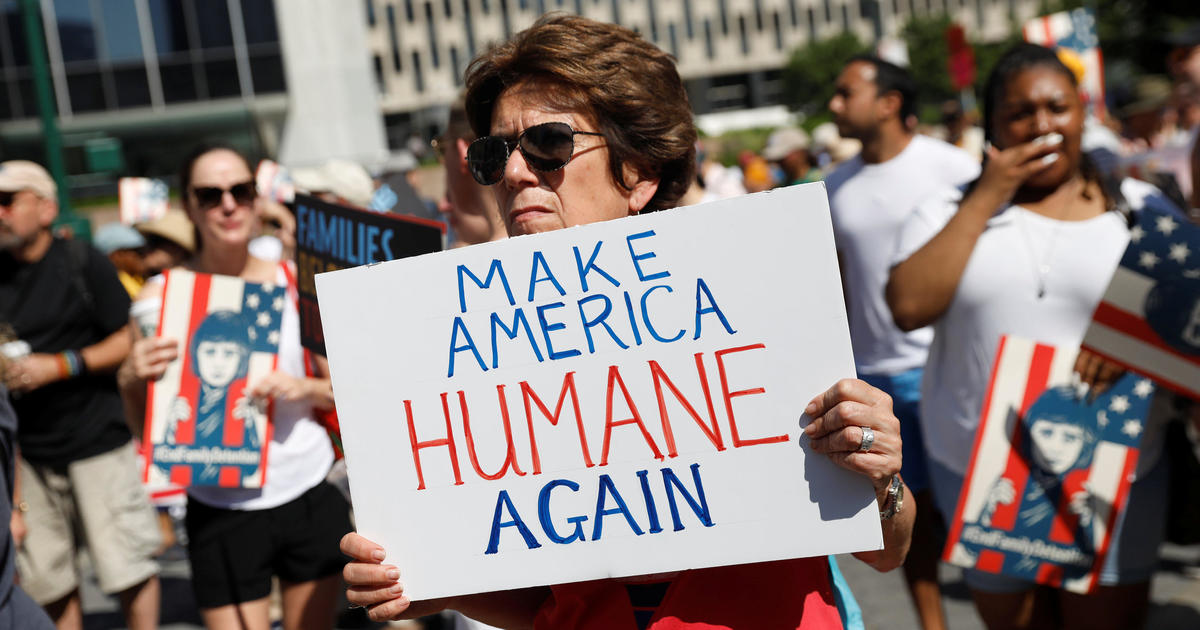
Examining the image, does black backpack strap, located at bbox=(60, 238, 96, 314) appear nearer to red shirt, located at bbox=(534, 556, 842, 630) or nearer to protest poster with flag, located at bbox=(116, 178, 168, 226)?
protest poster with flag, located at bbox=(116, 178, 168, 226)

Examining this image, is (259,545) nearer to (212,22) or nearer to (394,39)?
(212,22)

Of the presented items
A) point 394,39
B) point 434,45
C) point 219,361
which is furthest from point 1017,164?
point 394,39

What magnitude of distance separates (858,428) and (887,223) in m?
3.29

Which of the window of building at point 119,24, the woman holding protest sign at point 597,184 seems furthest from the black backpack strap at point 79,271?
the window of building at point 119,24

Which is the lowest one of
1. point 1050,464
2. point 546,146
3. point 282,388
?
point 1050,464

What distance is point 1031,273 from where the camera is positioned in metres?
3.32

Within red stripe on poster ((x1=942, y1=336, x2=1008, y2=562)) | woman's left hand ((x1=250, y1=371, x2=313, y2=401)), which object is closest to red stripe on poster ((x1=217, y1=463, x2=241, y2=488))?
woman's left hand ((x1=250, y1=371, x2=313, y2=401))

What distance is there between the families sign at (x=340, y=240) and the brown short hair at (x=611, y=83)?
603 mm

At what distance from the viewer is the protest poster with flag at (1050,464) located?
3152mm

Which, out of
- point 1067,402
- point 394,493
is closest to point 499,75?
point 394,493

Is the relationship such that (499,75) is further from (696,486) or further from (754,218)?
(696,486)

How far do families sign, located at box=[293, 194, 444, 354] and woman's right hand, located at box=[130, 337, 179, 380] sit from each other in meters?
0.64

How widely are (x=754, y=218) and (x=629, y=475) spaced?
448mm

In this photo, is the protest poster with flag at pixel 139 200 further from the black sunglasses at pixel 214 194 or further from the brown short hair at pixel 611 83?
the brown short hair at pixel 611 83
